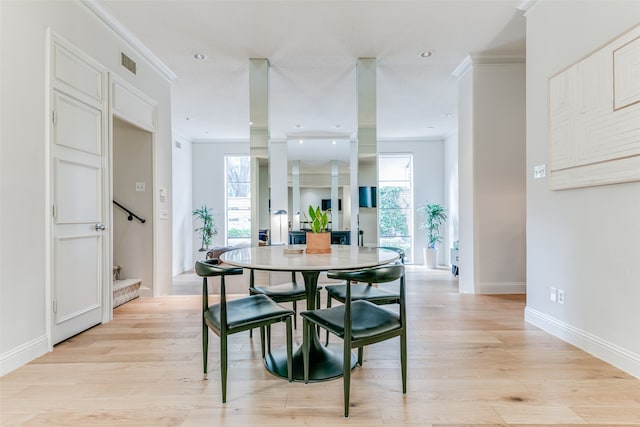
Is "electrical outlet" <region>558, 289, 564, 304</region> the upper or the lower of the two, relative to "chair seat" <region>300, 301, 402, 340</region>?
lower

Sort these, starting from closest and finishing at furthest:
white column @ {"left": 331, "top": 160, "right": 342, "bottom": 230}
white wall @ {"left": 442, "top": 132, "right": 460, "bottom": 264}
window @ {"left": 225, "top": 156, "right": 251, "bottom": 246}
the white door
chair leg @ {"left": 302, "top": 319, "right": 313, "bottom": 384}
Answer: chair leg @ {"left": 302, "top": 319, "right": 313, "bottom": 384}
the white door
white column @ {"left": 331, "top": 160, "right": 342, "bottom": 230}
white wall @ {"left": 442, "top": 132, "right": 460, "bottom": 264}
window @ {"left": 225, "top": 156, "right": 251, "bottom": 246}

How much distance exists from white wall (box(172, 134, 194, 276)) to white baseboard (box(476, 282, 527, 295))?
566 centimetres

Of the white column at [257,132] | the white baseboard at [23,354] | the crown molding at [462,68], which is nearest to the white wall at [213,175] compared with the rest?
the white column at [257,132]

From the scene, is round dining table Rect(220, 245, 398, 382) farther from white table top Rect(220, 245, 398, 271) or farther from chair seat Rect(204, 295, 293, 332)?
chair seat Rect(204, 295, 293, 332)

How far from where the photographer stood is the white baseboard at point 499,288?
4020mm

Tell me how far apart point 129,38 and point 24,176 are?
6.33ft

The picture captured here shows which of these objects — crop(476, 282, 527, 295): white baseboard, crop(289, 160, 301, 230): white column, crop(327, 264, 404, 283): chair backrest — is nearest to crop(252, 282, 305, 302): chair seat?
crop(327, 264, 404, 283): chair backrest

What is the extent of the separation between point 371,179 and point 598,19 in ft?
8.06

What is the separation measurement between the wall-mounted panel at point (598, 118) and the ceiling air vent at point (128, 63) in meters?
3.94

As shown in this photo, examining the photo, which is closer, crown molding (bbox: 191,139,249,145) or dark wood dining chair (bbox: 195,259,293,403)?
dark wood dining chair (bbox: 195,259,293,403)

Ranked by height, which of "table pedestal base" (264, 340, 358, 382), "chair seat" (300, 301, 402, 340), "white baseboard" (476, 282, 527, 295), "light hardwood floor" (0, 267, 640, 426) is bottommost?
"light hardwood floor" (0, 267, 640, 426)

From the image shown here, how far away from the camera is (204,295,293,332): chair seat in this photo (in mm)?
1771

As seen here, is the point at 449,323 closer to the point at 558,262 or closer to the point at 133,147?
the point at 558,262

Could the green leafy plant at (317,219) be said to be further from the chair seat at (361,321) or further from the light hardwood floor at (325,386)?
the light hardwood floor at (325,386)
